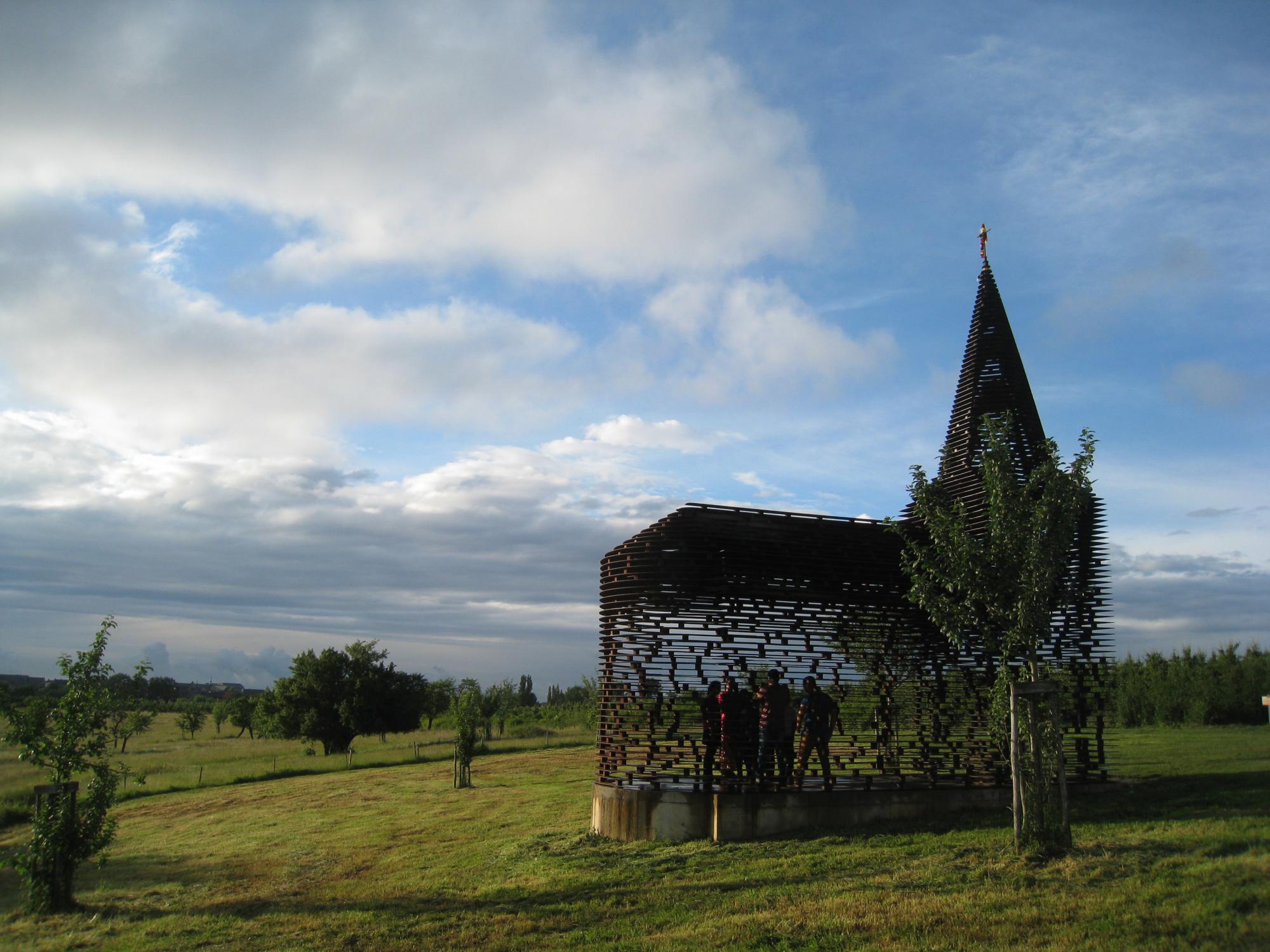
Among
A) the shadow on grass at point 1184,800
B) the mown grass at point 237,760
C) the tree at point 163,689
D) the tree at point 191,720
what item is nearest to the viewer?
the shadow on grass at point 1184,800

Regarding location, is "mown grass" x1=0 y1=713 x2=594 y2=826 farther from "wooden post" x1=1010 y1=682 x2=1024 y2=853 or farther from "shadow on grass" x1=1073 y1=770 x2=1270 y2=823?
"shadow on grass" x1=1073 y1=770 x2=1270 y2=823

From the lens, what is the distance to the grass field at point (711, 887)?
25.0 ft

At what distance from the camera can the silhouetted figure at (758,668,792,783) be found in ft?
41.9

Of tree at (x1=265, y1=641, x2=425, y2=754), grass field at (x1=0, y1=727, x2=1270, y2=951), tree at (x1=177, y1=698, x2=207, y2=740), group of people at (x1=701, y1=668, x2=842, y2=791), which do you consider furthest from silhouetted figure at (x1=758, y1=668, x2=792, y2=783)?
tree at (x1=177, y1=698, x2=207, y2=740)

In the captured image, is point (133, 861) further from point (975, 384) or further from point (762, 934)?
point (975, 384)

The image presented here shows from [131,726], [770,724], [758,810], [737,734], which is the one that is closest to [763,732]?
[770,724]

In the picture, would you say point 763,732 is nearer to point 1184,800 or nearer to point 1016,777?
point 1016,777

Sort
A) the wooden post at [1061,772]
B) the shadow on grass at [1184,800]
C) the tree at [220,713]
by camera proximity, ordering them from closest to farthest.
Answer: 1. the wooden post at [1061,772]
2. the shadow on grass at [1184,800]
3. the tree at [220,713]

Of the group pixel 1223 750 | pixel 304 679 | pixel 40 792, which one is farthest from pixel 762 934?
pixel 304 679

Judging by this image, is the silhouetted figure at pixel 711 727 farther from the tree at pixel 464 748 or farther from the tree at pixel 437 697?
the tree at pixel 437 697

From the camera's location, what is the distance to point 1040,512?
9.45m

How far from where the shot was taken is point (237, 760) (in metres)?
37.0

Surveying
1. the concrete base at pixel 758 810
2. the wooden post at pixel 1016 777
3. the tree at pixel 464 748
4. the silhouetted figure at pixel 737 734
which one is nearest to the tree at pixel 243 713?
the tree at pixel 464 748

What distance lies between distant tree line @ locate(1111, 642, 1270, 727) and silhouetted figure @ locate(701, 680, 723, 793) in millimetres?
22005
